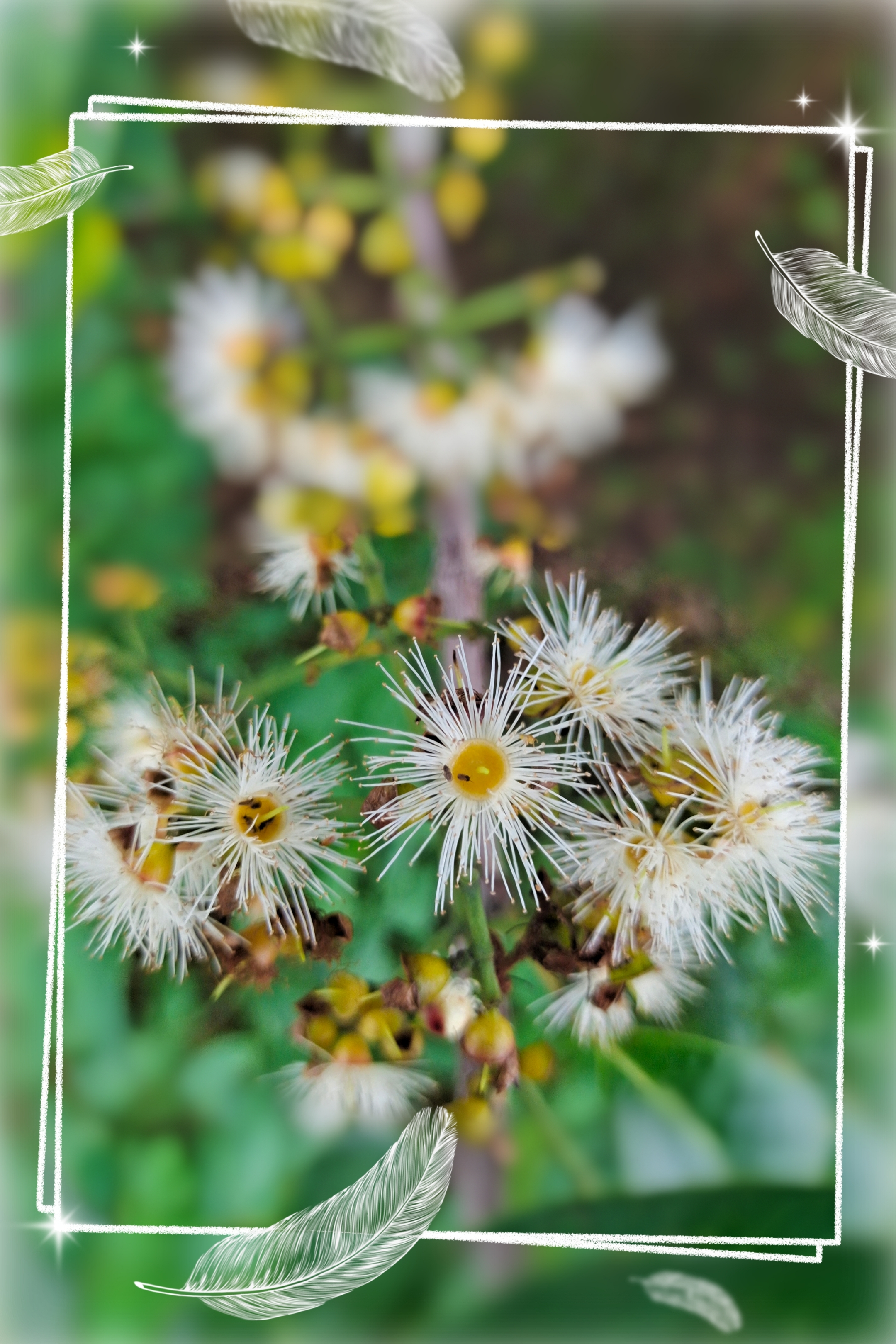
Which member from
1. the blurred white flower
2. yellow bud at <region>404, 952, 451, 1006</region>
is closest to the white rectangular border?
the blurred white flower

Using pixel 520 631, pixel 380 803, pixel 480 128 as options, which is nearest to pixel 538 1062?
pixel 380 803

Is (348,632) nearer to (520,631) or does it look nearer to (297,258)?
(520,631)

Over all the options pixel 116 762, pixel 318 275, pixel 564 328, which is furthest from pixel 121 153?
pixel 116 762

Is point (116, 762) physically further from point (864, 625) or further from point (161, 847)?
point (864, 625)

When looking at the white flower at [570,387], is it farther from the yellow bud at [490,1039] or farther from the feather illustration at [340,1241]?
the feather illustration at [340,1241]

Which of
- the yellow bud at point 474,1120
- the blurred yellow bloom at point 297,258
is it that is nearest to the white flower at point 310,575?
the blurred yellow bloom at point 297,258

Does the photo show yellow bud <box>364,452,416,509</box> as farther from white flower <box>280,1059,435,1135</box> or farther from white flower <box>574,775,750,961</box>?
white flower <box>280,1059,435,1135</box>
